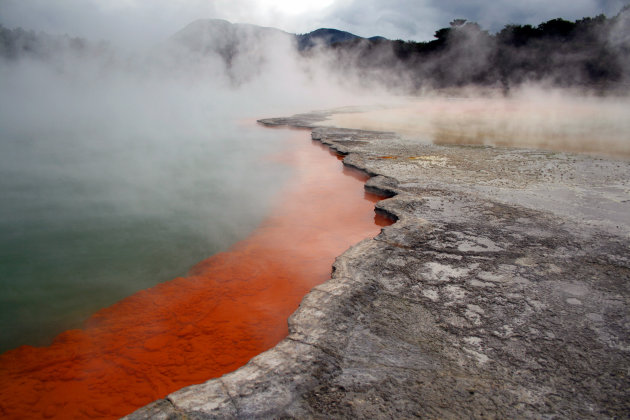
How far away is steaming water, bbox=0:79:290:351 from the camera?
286 cm

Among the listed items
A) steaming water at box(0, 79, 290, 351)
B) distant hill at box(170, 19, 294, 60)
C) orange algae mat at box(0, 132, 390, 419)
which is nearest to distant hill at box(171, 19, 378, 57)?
distant hill at box(170, 19, 294, 60)

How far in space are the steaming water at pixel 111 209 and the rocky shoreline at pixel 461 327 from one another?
156cm

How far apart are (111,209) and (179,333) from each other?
2.64 metres

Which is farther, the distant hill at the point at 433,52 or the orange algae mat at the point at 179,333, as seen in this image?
the distant hill at the point at 433,52

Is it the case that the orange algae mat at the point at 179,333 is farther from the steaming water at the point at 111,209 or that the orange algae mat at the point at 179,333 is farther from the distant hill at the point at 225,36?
the distant hill at the point at 225,36

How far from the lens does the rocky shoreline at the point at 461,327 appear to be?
1421 mm

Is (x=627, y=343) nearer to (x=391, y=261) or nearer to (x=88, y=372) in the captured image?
(x=391, y=261)

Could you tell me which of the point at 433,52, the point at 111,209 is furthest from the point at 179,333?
the point at 433,52

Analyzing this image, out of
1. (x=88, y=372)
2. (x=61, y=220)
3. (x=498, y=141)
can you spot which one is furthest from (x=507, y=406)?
(x=498, y=141)

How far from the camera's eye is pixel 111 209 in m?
4.39

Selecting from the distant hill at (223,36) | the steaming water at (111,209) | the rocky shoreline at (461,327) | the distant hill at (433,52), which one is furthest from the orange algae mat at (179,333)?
the distant hill at (223,36)

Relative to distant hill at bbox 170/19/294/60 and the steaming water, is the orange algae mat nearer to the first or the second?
the steaming water

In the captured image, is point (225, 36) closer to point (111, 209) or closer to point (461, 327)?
point (111, 209)

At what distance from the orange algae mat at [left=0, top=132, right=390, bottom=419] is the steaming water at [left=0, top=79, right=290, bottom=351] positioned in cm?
22
